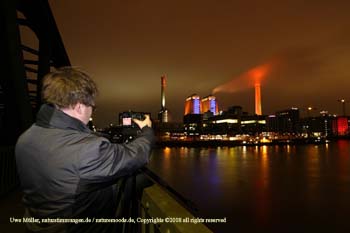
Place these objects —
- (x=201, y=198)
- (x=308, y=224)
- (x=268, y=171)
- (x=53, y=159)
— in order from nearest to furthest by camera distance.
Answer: (x=53, y=159)
(x=308, y=224)
(x=201, y=198)
(x=268, y=171)

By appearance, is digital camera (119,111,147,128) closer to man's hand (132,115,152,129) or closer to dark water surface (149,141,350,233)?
man's hand (132,115,152,129)

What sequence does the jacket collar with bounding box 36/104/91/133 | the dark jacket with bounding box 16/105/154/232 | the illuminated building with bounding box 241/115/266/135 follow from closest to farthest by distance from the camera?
the dark jacket with bounding box 16/105/154/232, the jacket collar with bounding box 36/104/91/133, the illuminated building with bounding box 241/115/266/135

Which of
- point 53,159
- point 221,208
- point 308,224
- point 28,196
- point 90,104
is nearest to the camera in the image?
point 53,159

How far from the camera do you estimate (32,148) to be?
5.61ft

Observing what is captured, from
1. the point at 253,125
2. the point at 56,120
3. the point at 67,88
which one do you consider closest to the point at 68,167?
the point at 56,120

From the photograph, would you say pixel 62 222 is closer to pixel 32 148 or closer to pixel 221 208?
pixel 32 148

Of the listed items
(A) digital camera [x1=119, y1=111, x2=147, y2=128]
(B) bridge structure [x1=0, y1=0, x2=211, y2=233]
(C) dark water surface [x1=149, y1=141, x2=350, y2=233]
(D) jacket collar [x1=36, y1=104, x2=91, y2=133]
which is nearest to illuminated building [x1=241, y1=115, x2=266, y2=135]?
(C) dark water surface [x1=149, y1=141, x2=350, y2=233]

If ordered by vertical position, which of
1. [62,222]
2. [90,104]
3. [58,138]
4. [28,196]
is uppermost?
[90,104]

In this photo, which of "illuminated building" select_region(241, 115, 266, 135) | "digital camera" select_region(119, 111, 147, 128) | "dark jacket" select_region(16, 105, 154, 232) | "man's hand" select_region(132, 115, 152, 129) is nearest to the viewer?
"dark jacket" select_region(16, 105, 154, 232)

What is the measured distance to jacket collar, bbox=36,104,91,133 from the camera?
5.71ft

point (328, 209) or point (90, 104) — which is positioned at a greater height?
point (90, 104)

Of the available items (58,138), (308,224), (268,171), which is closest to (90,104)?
(58,138)

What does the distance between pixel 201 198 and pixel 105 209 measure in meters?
29.8

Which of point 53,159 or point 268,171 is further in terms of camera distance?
point 268,171
